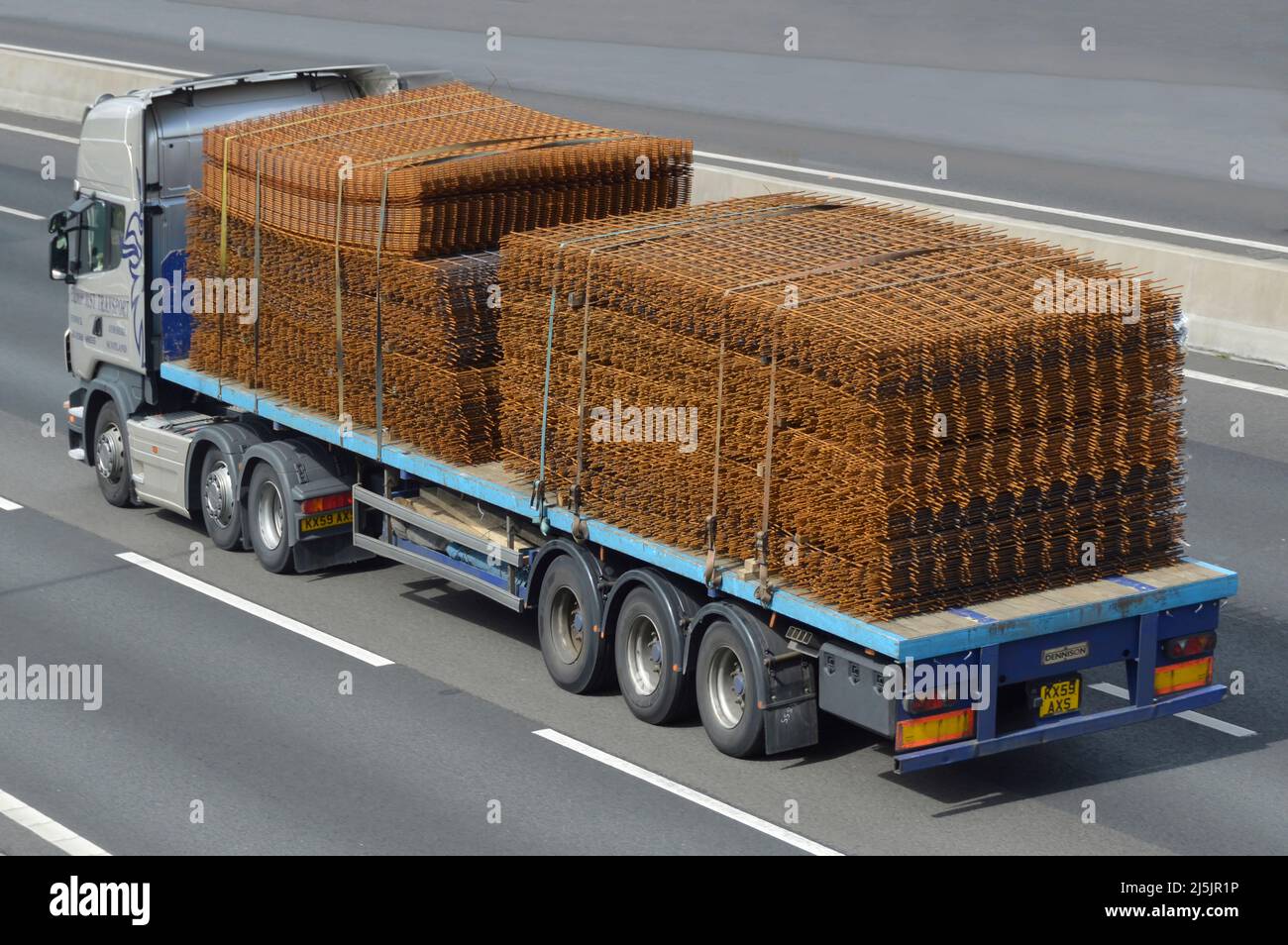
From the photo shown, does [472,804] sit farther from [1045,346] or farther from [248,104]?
[248,104]

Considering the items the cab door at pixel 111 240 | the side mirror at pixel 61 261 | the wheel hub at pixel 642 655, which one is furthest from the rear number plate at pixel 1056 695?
the side mirror at pixel 61 261

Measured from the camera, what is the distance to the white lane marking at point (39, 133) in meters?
35.0

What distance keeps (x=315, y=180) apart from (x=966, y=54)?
88.5 ft

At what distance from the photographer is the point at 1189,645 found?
11812 millimetres

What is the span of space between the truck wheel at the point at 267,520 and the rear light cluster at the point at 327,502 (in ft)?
0.95

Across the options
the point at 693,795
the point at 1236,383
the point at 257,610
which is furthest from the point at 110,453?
the point at 1236,383

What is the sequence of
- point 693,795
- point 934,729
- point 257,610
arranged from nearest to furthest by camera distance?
point 934,729, point 693,795, point 257,610

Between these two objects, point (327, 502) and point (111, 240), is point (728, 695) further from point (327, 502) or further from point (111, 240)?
point (111, 240)

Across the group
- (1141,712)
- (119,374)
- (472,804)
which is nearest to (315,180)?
(119,374)

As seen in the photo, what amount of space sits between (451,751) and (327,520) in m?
3.79

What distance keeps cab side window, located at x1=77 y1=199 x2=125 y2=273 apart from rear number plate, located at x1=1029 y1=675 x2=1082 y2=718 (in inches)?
363

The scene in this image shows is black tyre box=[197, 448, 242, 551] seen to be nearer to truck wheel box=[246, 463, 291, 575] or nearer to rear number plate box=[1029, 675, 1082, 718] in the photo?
truck wheel box=[246, 463, 291, 575]

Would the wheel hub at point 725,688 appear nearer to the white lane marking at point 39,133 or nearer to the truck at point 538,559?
the truck at point 538,559

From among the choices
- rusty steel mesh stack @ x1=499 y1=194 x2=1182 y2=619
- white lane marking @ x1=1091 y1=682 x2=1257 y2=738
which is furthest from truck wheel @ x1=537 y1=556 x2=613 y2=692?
white lane marking @ x1=1091 y1=682 x2=1257 y2=738
